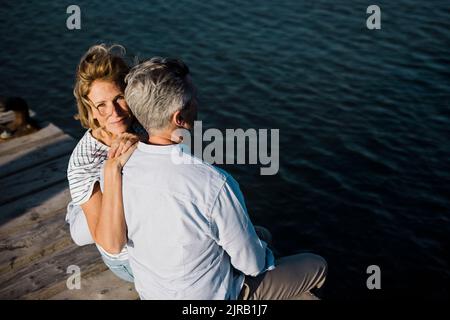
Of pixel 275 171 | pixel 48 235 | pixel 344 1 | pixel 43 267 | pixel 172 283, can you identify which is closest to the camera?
pixel 172 283

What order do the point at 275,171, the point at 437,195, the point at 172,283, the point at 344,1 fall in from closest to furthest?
the point at 172,283
the point at 437,195
the point at 275,171
the point at 344,1

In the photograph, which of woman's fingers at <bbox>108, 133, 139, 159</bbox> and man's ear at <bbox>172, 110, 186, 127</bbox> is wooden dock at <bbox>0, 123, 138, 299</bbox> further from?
man's ear at <bbox>172, 110, 186, 127</bbox>

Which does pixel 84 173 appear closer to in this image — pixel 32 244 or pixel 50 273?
pixel 50 273

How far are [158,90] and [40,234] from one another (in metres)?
2.97

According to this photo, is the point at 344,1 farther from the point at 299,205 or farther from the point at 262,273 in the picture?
A: the point at 262,273

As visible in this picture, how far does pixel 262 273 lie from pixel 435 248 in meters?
4.56

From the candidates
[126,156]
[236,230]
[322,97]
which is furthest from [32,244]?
[322,97]

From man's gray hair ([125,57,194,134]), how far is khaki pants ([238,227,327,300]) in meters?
1.39

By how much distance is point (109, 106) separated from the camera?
12.8 ft

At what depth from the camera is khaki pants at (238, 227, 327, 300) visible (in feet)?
11.9

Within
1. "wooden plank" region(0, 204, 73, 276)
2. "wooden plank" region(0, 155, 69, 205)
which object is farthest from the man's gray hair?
"wooden plank" region(0, 155, 69, 205)

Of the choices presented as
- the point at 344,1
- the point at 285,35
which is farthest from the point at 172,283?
the point at 344,1

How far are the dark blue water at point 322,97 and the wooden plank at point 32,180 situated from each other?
3.21 metres

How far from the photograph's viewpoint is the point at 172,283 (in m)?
3.17
